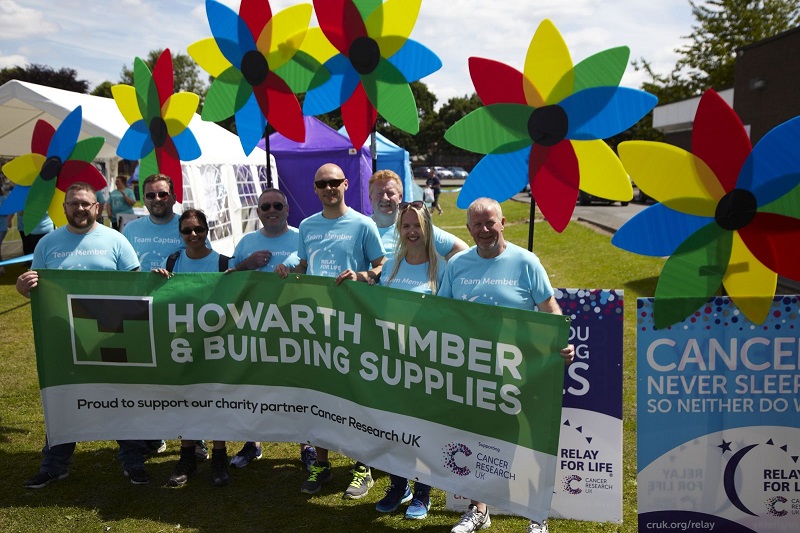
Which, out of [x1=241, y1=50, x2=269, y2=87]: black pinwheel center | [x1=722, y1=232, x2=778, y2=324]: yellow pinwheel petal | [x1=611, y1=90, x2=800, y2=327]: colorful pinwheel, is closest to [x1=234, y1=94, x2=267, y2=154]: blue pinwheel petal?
[x1=241, y1=50, x2=269, y2=87]: black pinwheel center

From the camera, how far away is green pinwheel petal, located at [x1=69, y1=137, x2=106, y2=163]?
4913 millimetres

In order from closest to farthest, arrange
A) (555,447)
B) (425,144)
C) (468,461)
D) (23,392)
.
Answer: (555,447), (468,461), (23,392), (425,144)

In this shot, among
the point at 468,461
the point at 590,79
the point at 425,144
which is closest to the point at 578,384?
the point at 468,461

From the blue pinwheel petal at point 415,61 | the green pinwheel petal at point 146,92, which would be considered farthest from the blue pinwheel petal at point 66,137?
the blue pinwheel petal at point 415,61

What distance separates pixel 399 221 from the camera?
354 centimetres

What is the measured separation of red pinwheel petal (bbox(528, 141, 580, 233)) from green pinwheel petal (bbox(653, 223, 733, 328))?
615 mm

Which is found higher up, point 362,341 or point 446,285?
point 446,285

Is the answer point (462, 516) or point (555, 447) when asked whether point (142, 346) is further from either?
point (555, 447)

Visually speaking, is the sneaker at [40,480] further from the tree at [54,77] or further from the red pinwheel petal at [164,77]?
the tree at [54,77]

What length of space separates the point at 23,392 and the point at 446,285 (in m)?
4.62

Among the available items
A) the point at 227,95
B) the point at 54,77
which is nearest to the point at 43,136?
the point at 227,95

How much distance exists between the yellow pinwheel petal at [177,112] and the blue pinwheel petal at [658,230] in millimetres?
3304

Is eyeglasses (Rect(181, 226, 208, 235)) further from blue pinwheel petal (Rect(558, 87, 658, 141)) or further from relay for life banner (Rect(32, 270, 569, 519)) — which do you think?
blue pinwheel petal (Rect(558, 87, 658, 141))

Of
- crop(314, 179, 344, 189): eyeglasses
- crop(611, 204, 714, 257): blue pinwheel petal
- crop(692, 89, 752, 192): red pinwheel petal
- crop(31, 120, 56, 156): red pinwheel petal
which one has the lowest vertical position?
crop(611, 204, 714, 257): blue pinwheel petal
